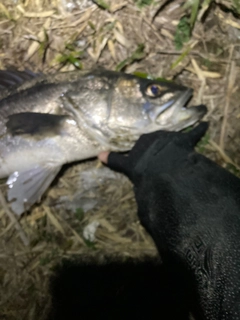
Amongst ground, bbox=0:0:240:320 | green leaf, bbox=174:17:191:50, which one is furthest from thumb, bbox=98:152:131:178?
green leaf, bbox=174:17:191:50

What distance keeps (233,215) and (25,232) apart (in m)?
1.54

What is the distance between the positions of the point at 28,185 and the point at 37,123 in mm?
445

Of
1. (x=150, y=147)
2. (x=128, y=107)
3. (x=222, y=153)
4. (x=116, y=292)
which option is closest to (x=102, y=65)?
(x=128, y=107)

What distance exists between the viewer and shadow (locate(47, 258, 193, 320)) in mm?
2684

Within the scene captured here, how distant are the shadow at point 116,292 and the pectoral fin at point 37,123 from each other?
97cm

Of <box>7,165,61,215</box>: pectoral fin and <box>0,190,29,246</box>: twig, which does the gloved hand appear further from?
<box>0,190,29,246</box>: twig

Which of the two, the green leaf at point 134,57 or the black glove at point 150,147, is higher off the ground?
the green leaf at point 134,57

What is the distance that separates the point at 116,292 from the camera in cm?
271

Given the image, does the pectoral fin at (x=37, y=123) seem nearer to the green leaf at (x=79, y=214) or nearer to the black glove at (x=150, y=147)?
the black glove at (x=150, y=147)

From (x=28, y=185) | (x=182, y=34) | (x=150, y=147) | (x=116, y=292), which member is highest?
(x=182, y=34)

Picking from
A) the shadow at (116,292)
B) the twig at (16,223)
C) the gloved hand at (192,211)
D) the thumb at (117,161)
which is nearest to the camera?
the gloved hand at (192,211)

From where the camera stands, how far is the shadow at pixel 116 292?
8.80 feet

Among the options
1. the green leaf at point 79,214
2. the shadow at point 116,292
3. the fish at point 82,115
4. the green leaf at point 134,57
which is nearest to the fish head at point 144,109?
the fish at point 82,115

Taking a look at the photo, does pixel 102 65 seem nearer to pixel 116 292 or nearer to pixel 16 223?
pixel 16 223
